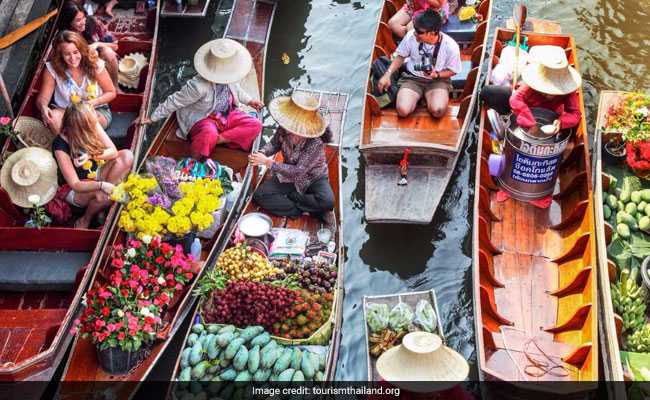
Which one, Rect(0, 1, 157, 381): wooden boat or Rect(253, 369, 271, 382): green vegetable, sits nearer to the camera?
Rect(253, 369, 271, 382): green vegetable

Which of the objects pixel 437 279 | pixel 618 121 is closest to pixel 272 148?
pixel 437 279

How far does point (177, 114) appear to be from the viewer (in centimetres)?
760

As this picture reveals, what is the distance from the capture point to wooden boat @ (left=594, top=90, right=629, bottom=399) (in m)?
5.57

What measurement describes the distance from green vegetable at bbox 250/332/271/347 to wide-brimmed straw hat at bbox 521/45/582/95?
3.39 metres

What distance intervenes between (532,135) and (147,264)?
372cm

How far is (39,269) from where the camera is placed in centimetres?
646

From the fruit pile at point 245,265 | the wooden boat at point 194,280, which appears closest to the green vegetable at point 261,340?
the fruit pile at point 245,265

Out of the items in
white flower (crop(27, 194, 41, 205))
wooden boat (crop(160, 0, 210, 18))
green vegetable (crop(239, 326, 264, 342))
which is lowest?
green vegetable (crop(239, 326, 264, 342))

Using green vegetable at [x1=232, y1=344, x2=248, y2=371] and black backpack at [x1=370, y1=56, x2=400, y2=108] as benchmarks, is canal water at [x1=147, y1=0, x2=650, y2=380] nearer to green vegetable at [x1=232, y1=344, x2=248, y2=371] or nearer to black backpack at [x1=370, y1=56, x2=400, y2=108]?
black backpack at [x1=370, y1=56, x2=400, y2=108]

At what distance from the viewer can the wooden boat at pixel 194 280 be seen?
5750mm

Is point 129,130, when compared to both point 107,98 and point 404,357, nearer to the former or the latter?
point 107,98

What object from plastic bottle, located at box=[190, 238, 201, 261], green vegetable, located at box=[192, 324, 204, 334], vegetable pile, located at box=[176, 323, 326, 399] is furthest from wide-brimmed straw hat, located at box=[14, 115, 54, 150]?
vegetable pile, located at box=[176, 323, 326, 399]

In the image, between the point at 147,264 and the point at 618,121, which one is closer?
the point at 147,264

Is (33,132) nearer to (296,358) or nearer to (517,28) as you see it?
(296,358)
